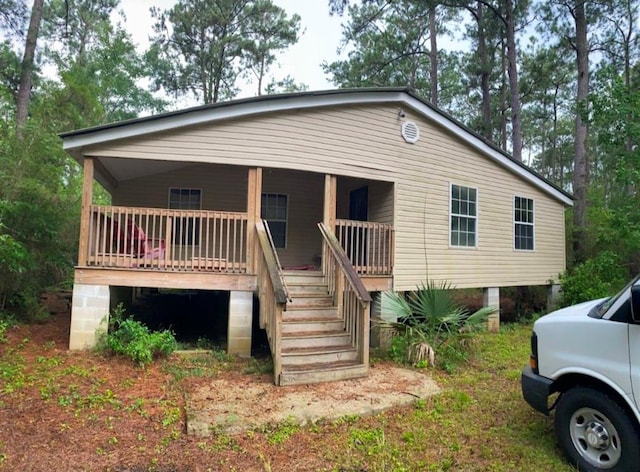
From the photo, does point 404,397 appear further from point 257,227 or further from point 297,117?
point 297,117

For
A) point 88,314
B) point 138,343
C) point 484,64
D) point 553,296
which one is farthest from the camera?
point 484,64

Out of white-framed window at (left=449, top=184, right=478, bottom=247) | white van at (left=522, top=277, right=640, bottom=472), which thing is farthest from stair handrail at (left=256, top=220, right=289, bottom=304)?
white-framed window at (left=449, top=184, right=478, bottom=247)

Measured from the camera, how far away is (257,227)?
7141 millimetres

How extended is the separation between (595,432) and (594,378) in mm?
437

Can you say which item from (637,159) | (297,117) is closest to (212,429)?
(297,117)

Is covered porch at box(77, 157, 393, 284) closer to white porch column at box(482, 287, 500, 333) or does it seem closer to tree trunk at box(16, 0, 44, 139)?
white porch column at box(482, 287, 500, 333)

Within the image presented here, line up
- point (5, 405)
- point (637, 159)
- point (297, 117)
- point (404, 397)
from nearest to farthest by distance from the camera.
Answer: point (5, 405) < point (404, 397) < point (297, 117) < point (637, 159)

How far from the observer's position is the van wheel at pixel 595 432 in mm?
3043

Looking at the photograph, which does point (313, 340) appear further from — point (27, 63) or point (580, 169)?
point (27, 63)

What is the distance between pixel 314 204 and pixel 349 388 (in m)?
6.21

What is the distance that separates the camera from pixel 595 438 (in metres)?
3.29

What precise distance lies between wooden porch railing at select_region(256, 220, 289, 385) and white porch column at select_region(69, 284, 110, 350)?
2.59 metres

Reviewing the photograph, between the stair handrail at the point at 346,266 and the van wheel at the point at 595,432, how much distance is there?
284 cm

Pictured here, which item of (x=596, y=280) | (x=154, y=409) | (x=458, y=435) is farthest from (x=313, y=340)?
(x=596, y=280)
